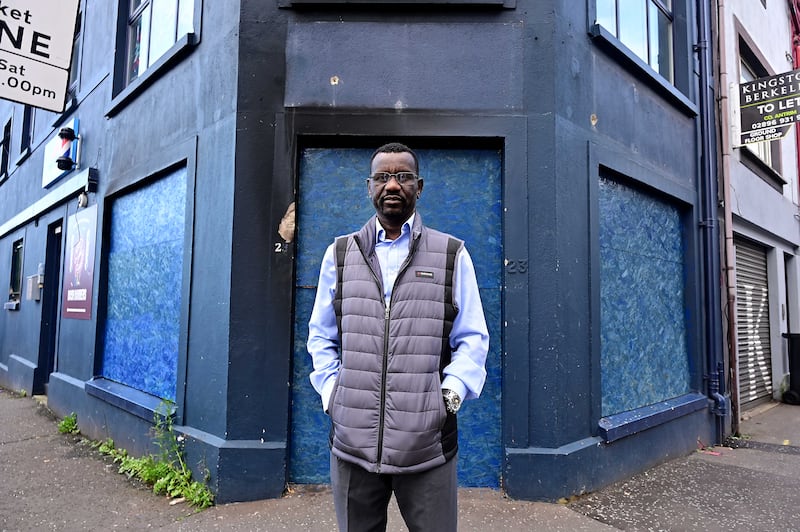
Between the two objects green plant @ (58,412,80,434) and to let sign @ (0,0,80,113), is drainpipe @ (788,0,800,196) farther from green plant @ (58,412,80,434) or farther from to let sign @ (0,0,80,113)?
green plant @ (58,412,80,434)

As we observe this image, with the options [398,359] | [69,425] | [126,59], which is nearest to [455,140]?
[398,359]

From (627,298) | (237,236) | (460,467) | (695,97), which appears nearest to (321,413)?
(460,467)

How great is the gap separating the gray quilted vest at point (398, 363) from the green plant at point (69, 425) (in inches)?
221

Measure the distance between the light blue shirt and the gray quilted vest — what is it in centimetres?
4

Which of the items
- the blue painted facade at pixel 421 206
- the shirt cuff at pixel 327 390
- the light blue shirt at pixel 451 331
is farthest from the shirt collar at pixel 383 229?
the blue painted facade at pixel 421 206

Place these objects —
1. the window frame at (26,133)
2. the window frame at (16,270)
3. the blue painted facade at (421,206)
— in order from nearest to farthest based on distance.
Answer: the blue painted facade at (421,206) < the window frame at (26,133) < the window frame at (16,270)

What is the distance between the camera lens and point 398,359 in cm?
203

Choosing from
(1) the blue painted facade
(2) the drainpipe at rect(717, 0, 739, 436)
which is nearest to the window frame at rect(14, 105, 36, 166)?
(1) the blue painted facade

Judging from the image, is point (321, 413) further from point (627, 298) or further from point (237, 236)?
point (627, 298)

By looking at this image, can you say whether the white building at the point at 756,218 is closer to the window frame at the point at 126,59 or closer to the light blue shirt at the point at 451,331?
the light blue shirt at the point at 451,331

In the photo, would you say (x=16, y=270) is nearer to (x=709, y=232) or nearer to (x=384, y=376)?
(x=384, y=376)

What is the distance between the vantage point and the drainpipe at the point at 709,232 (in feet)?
20.0

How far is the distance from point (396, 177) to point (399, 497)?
1280mm

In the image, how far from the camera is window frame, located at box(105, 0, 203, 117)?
4.89 metres
